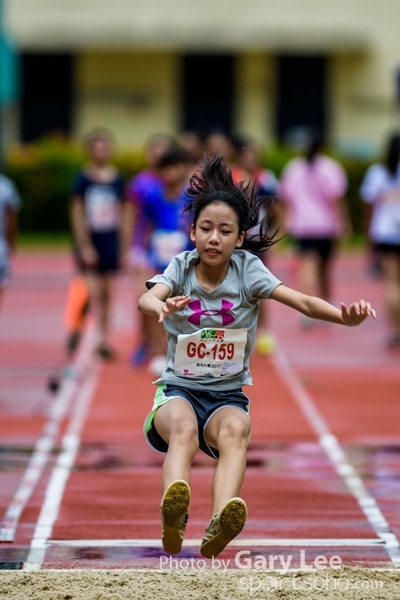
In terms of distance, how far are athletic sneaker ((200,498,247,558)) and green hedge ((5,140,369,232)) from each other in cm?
2214

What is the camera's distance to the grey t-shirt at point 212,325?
6.31 metres

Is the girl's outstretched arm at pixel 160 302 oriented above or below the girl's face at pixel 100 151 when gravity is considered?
below

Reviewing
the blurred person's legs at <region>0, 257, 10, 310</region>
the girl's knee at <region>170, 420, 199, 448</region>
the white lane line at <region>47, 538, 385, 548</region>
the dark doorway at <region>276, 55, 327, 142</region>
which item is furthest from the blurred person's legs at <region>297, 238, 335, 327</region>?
the dark doorway at <region>276, 55, 327, 142</region>

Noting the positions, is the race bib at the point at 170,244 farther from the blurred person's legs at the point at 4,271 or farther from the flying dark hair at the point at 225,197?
the flying dark hair at the point at 225,197

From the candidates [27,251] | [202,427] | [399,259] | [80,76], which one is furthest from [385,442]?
[80,76]

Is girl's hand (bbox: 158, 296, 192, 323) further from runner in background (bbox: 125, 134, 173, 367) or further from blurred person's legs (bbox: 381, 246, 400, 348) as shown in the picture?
blurred person's legs (bbox: 381, 246, 400, 348)

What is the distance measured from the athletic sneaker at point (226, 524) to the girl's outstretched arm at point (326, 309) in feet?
3.18

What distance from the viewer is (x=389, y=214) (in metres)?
14.0

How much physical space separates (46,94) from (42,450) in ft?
80.5

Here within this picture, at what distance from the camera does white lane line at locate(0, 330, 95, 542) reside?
7.21 meters

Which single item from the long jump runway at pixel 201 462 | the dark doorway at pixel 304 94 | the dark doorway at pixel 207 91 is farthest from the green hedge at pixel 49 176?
the long jump runway at pixel 201 462

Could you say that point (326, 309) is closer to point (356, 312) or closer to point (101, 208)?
point (356, 312)

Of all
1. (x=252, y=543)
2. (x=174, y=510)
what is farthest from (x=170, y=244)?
(x=174, y=510)

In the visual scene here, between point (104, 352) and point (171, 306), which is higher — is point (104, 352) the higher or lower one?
the higher one
